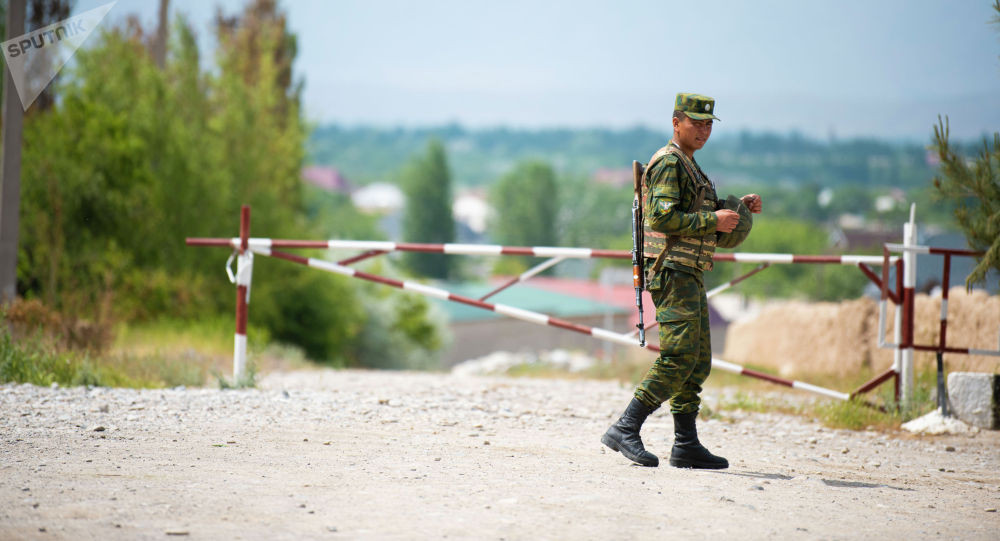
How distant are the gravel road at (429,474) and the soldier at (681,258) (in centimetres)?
37

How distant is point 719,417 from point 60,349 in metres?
6.32

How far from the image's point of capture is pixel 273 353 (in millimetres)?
17094

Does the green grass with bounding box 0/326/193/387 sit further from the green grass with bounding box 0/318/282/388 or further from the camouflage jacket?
the camouflage jacket

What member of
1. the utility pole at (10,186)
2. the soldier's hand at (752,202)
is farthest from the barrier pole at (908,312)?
the utility pole at (10,186)

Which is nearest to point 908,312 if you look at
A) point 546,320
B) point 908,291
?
point 908,291

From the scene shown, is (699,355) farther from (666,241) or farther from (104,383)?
(104,383)

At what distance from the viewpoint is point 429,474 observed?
5434 millimetres

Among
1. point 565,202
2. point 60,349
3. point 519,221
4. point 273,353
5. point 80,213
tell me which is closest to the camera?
point 60,349

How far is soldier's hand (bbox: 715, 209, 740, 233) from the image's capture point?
5.57 m

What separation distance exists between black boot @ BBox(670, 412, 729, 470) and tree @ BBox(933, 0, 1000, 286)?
3.82 m

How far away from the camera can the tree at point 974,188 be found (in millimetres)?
8516

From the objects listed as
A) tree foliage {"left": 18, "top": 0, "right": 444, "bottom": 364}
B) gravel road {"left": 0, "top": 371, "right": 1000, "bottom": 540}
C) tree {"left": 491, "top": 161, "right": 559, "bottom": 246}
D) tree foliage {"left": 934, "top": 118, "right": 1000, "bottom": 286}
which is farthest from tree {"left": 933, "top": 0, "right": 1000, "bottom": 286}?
tree {"left": 491, "top": 161, "right": 559, "bottom": 246}

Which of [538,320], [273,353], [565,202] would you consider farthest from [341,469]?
[565,202]

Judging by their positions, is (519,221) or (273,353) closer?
(273,353)
